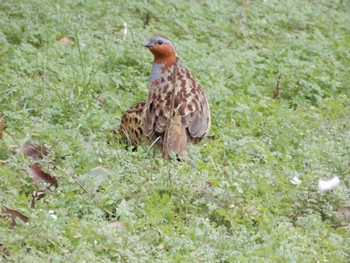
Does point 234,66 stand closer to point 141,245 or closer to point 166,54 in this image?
point 166,54

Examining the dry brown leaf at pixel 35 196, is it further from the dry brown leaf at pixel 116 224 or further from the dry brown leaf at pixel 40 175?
the dry brown leaf at pixel 116 224

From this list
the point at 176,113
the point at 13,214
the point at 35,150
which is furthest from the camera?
the point at 176,113

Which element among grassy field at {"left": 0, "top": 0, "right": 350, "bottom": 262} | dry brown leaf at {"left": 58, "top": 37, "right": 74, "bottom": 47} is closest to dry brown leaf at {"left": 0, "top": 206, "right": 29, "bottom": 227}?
grassy field at {"left": 0, "top": 0, "right": 350, "bottom": 262}

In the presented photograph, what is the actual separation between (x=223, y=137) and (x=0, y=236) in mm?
3451

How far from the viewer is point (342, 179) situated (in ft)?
25.4

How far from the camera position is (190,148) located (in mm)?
8227

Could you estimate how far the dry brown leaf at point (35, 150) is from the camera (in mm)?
7650

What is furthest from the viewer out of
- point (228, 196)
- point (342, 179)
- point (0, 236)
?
point (342, 179)

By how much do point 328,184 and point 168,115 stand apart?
167cm

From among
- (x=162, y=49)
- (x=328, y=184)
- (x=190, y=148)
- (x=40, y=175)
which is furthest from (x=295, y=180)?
(x=162, y=49)

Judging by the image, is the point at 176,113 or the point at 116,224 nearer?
the point at 116,224

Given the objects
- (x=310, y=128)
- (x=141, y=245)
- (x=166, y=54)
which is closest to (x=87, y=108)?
(x=166, y=54)

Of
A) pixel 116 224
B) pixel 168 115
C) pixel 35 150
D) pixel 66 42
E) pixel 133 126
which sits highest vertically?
pixel 116 224

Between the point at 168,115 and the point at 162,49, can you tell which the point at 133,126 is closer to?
the point at 168,115
